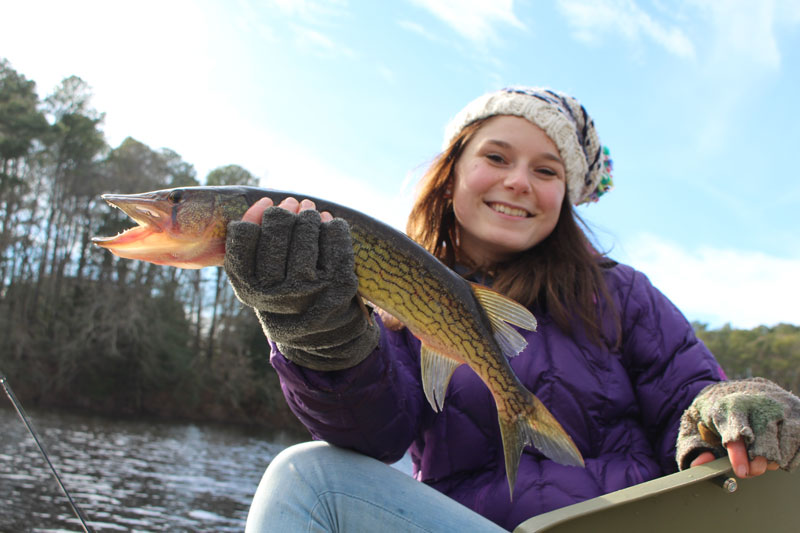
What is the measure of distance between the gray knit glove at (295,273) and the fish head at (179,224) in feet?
0.30

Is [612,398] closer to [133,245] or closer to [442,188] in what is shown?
[442,188]

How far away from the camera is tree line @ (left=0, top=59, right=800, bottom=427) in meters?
24.8

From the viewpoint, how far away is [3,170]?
2598 cm

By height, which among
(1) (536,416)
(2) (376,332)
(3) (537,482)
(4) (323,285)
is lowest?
(3) (537,482)

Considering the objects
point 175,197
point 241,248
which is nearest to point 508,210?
point 241,248

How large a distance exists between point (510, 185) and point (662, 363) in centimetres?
94

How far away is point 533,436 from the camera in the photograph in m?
1.92

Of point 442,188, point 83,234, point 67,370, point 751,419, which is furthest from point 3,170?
point 751,419

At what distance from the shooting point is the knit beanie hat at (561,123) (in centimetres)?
274

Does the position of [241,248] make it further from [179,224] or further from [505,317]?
[505,317]

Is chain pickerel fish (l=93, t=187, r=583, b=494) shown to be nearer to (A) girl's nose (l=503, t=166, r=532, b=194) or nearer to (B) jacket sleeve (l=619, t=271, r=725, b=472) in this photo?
(B) jacket sleeve (l=619, t=271, r=725, b=472)

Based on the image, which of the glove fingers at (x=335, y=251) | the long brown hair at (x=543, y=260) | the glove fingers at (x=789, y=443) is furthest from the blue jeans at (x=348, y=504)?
the long brown hair at (x=543, y=260)

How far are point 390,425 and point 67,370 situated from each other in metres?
26.0

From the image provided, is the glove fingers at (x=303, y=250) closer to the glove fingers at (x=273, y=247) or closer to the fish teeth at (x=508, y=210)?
the glove fingers at (x=273, y=247)
